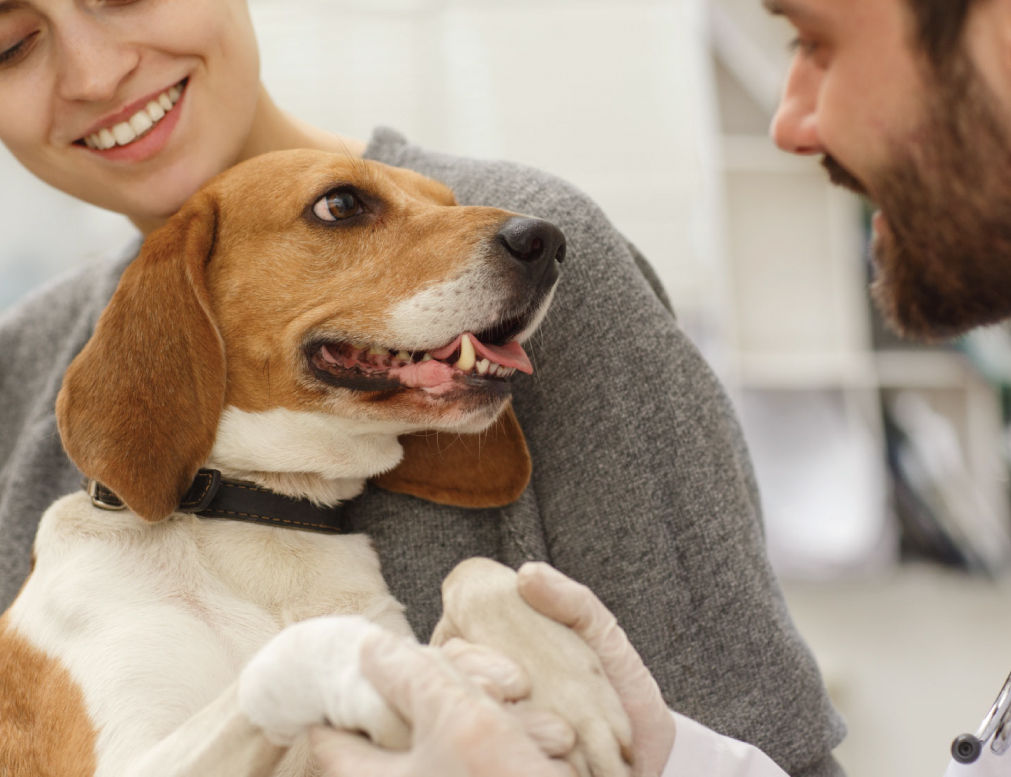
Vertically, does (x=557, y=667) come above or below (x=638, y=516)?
above

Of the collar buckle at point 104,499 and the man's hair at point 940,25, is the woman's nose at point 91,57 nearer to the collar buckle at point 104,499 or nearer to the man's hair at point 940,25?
the collar buckle at point 104,499

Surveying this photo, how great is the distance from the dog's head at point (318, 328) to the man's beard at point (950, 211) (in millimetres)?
415

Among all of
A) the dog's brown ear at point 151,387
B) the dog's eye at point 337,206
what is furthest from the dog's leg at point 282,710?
the dog's eye at point 337,206

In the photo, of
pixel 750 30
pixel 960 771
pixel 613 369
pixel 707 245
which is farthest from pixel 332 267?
pixel 750 30

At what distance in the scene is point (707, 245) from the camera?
360 cm

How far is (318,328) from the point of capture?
130cm

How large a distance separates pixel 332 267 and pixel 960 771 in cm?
99

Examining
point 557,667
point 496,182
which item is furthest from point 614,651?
point 496,182

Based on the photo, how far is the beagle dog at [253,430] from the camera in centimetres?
113

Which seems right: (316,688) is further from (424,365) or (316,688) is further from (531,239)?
(531,239)

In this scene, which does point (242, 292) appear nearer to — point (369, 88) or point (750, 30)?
point (369, 88)

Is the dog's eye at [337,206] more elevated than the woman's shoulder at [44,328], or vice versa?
the dog's eye at [337,206]

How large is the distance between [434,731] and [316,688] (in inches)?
4.8

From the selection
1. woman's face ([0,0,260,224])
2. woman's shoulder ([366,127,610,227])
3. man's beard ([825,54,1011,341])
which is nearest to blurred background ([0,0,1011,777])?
woman's shoulder ([366,127,610,227])
